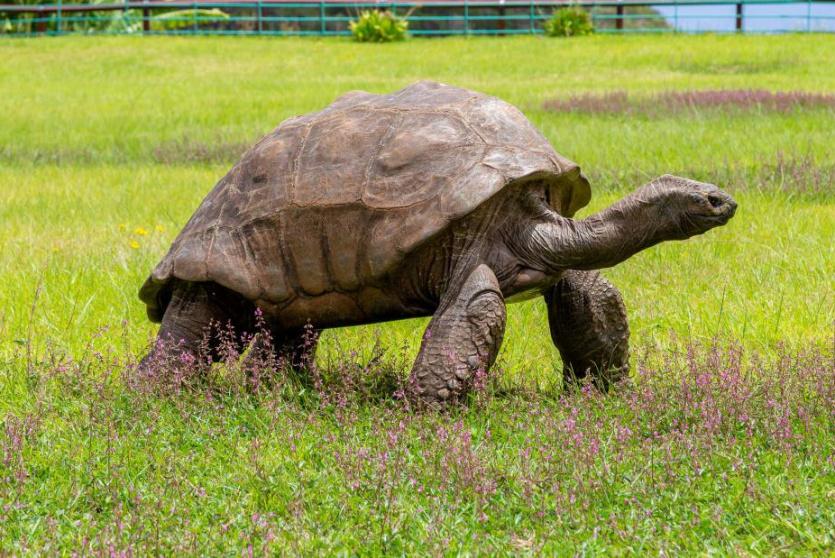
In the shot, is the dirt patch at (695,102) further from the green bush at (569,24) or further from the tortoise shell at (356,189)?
the green bush at (569,24)

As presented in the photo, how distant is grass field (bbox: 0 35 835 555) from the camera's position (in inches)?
145

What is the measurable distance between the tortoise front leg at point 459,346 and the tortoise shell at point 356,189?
1.09ft

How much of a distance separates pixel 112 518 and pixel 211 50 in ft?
95.3

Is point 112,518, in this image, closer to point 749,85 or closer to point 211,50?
point 749,85

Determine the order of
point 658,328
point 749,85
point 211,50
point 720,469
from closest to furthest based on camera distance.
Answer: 1. point 720,469
2. point 658,328
3. point 749,85
4. point 211,50

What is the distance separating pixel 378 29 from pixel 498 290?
97.6 feet

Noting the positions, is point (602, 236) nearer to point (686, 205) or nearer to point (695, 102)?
point (686, 205)

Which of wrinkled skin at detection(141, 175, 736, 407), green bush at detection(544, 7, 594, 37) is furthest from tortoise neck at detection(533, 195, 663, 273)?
green bush at detection(544, 7, 594, 37)

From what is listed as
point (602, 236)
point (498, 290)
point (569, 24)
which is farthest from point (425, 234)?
point (569, 24)

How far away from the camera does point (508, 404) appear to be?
4.89 metres

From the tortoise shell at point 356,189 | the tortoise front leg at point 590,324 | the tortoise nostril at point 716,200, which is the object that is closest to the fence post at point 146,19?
the tortoise shell at point 356,189

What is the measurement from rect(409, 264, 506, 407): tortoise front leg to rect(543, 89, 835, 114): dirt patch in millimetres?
11393

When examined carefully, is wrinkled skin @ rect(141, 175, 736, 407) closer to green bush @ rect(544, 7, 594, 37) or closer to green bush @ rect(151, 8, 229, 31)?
green bush @ rect(544, 7, 594, 37)

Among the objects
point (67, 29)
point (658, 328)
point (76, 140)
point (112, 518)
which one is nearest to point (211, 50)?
point (67, 29)
